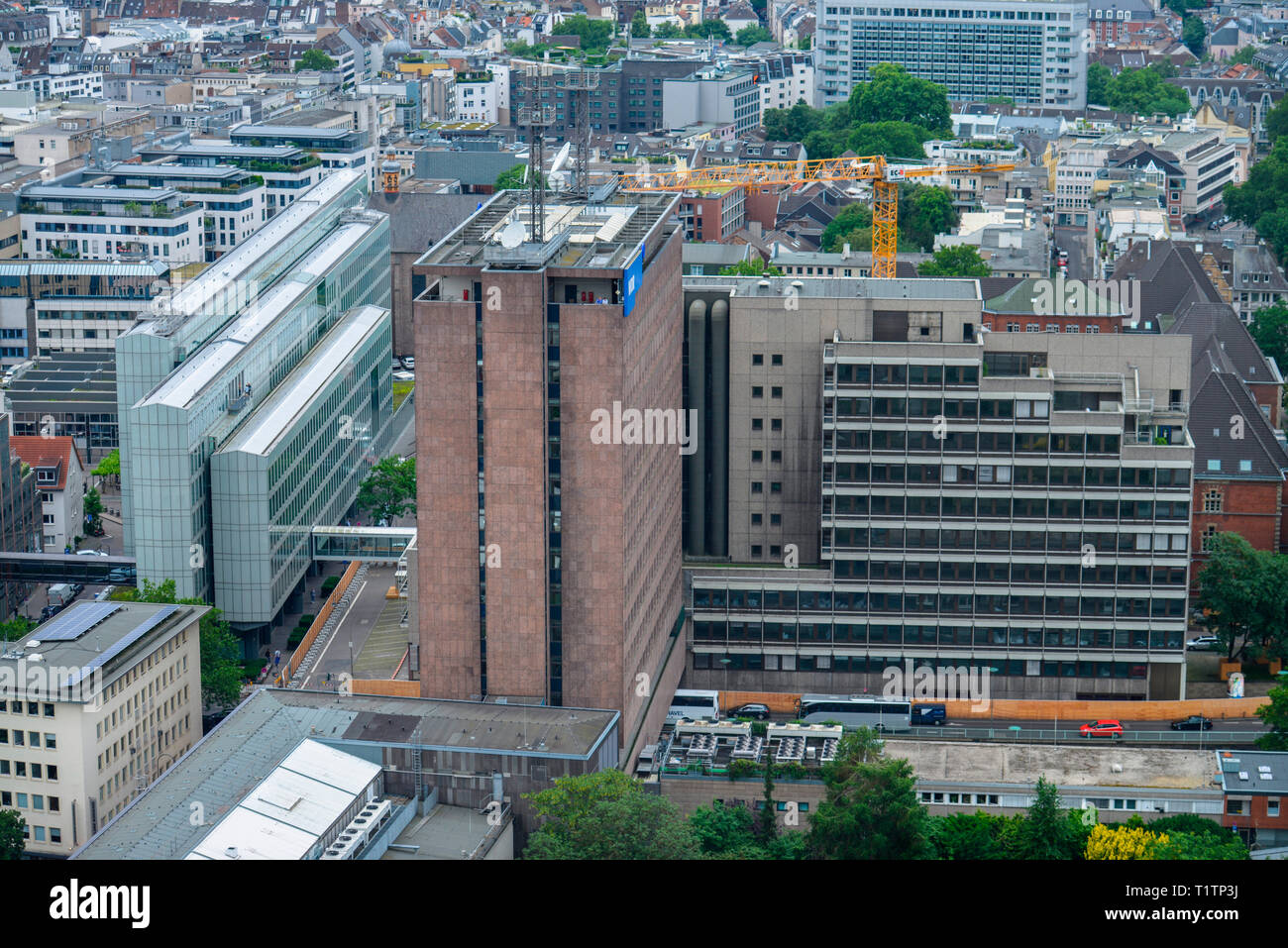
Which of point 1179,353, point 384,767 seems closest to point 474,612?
point 384,767

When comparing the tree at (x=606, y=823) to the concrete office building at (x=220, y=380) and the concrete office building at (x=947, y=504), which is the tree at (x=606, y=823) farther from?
the concrete office building at (x=220, y=380)

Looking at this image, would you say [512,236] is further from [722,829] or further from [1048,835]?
[1048,835]

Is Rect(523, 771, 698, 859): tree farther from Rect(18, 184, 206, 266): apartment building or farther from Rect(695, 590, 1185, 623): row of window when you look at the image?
Rect(18, 184, 206, 266): apartment building

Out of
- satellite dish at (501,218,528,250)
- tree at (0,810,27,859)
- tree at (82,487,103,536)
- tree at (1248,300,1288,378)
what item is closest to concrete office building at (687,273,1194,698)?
satellite dish at (501,218,528,250)

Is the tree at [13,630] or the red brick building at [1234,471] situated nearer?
the tree at [13,630]

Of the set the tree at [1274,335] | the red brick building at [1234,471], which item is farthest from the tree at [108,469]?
the tree at [1274,335]

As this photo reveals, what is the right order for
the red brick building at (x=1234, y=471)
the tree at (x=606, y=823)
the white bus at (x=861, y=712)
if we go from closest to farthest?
1. the tree at (x=606, y=823)
2. the white bus at (x=861, y=712)
3. the red brick building at (x=1234, y=471)

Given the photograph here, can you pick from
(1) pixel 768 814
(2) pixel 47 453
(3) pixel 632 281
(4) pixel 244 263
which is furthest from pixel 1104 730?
(4) pixel 244 263
